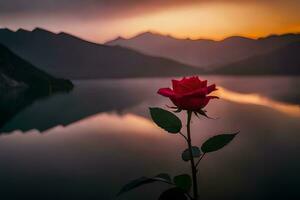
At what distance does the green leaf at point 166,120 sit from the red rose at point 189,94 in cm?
2

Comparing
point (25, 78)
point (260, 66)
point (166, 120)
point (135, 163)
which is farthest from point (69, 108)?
point (260, 66)

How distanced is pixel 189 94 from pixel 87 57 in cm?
6811

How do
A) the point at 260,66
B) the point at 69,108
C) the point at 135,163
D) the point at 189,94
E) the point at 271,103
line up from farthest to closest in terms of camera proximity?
the point at 260,66
the point at 69,108
the point at 271,103
the point at 135,163
the point at 189,94

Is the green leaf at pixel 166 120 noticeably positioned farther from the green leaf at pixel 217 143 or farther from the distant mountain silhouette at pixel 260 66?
the distant mountain silhouette at pixel 260 66

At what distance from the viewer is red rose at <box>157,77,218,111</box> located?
0.58 m

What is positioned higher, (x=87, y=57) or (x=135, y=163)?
(x=87, y=57)

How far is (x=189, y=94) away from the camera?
58cm

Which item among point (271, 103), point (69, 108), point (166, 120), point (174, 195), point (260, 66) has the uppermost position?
point (260, 66)

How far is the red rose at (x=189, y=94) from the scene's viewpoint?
579 millimetres

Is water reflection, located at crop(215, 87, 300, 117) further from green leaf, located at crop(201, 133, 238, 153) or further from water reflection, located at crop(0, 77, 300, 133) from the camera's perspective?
green leaf, located at crop(201, 133, 238, 153)

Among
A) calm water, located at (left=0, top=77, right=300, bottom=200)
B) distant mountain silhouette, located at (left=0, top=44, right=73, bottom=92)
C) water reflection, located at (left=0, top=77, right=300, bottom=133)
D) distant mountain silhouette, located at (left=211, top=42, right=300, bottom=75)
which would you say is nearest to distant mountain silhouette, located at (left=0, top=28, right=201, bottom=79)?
distant mountain silhouette, located at (left=211, top=42, right=300, bottom=75)

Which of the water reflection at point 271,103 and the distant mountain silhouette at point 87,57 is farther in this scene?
the distant mountain silhouette at point 87,57

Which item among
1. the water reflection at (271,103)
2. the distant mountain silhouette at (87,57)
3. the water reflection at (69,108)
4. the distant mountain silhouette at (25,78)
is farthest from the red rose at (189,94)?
the distant mountain silhouette at (87,57)

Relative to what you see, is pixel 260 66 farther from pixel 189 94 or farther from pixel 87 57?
pixel 189 94
